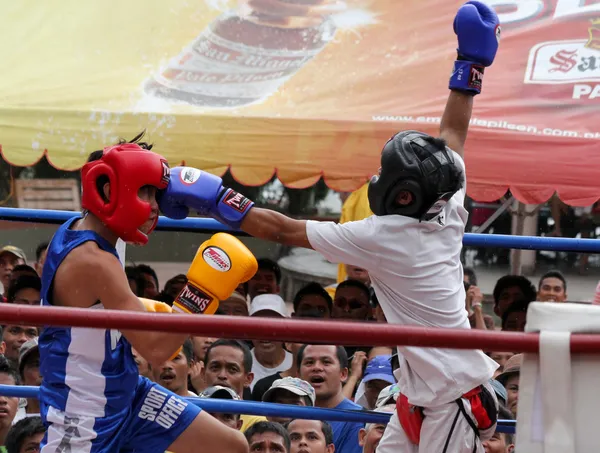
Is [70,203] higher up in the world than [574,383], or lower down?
higher up

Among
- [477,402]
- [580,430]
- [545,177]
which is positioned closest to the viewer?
[580,430]

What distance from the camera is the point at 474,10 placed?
327cm

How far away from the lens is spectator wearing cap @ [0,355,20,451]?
4.23 m

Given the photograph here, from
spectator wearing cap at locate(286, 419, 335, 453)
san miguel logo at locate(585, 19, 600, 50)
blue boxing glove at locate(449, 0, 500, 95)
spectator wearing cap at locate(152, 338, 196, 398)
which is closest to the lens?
blue boxing glove at locate(449, 0, 500, 95)

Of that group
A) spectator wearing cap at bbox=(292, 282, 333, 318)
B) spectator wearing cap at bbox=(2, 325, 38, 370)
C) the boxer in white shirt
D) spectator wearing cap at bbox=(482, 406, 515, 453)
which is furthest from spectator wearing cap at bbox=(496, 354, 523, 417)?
spectator wearing cap at bbox=(2, 325, 38, 370)

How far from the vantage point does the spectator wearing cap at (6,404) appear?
4.23 metres

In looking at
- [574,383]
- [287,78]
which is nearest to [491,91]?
[287,78]

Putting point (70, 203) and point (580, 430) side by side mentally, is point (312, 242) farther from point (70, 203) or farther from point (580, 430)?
point (70, 203)

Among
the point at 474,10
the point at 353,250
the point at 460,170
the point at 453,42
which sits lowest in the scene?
the point at 353,250

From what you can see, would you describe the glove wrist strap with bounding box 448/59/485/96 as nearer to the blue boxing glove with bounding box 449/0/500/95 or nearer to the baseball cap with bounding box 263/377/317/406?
the blue boxing glove with bounding box 449/0/500/95

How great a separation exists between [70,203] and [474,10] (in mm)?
5979

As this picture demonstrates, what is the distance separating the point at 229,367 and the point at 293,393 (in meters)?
0.49

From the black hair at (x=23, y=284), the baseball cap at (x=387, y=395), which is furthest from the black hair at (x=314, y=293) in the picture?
the baseball cap at (x=387, y=395)

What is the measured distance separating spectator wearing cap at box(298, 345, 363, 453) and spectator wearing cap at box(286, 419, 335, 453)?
1.13 feet
